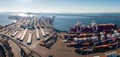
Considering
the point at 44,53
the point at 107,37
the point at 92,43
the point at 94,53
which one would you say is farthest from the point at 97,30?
the point at 44,53

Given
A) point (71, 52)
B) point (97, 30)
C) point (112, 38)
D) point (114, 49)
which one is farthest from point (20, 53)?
point (97, 30)

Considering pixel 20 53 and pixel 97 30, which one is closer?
pixel 20 53

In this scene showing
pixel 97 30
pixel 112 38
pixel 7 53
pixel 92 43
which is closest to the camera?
pixel 7 53

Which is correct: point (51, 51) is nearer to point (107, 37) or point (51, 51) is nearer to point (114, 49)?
point (114, 49)

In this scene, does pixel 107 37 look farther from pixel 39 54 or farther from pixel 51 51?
pixel 39 54

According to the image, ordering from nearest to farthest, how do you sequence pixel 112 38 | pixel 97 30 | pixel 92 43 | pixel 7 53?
pixel 7 53
pixel 92 43
pixel 112 38
pixel 97 30

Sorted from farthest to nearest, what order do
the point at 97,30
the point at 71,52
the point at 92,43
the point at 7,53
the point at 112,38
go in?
the point at 97,30 < the point at 112,38 < the point at 92,43 < the point at 71,52 < the point at 7,53

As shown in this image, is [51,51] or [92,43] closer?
[51,51]

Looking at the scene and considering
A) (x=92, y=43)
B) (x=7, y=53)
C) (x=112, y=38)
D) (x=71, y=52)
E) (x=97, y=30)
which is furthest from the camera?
(x=97, y=30)
